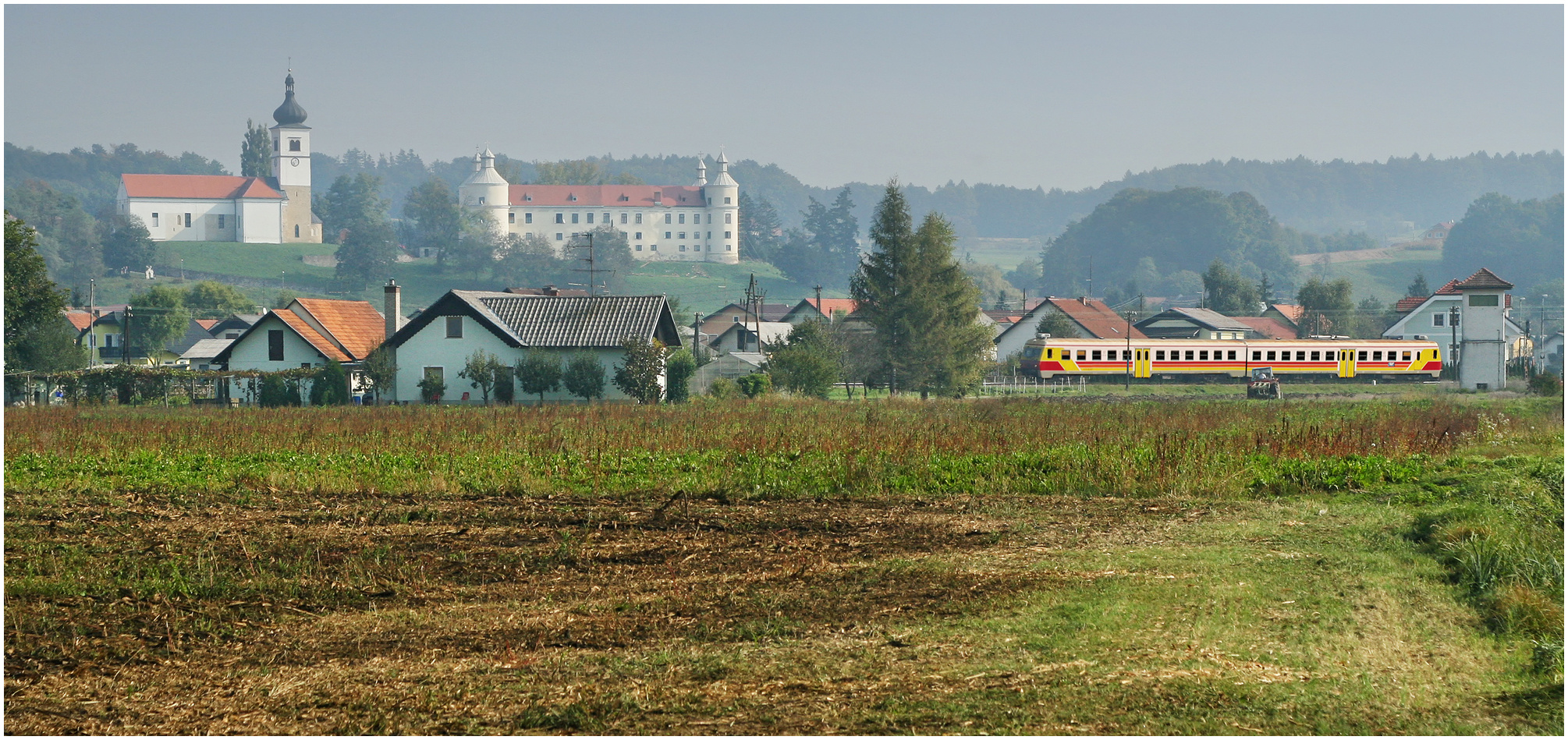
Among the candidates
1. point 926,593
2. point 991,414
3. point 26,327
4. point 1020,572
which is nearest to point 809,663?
point 926,593

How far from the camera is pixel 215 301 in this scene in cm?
10256

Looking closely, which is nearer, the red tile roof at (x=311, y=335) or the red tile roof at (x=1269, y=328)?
A: the red tile roof at (x=311, y=335)

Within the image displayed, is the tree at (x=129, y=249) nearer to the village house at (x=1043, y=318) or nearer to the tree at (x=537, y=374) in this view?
the village house at (x=1043, y=318)

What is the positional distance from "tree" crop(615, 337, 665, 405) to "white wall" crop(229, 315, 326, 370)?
1135cm

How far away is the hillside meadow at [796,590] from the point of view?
6.09 metres

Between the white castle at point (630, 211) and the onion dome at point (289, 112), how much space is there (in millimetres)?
25085

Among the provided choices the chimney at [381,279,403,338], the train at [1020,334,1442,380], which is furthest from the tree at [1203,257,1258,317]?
the chimney at [381,279,403,338]

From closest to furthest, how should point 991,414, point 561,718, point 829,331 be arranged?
point 561,718 < point 991,414 < point 829,331

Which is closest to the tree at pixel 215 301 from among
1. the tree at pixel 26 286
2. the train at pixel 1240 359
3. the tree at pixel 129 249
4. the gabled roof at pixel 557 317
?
the tree at pixel 129 249

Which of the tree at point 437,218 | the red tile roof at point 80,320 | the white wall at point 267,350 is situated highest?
the tree at point 437,218

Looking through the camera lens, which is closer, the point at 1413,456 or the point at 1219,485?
the point at 1219,485

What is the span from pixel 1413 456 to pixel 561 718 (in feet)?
44.2

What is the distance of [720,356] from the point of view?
52531 mm

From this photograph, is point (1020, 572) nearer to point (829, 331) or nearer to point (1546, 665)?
point (1546, 665)
